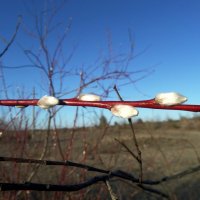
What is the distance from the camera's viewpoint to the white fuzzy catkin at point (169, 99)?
51cm

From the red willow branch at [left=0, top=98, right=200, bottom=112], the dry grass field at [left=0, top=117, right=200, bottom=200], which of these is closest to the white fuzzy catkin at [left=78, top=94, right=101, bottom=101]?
the red willow branch at [left=0, top=98, right=200, bottom=112]

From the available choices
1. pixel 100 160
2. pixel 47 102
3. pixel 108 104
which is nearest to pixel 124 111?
pixel 108 104

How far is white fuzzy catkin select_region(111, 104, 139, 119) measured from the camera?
53 centimetres

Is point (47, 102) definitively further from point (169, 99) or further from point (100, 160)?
point (100, 160)

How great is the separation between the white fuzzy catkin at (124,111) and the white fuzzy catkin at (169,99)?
36mm

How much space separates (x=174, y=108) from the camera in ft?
1.68

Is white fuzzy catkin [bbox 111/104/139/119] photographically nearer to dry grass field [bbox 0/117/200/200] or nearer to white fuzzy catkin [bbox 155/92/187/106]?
white fuzzy catkin [bbox 155/92/187/106]

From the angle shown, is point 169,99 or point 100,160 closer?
point 169,99

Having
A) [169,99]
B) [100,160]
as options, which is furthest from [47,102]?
[100,160]

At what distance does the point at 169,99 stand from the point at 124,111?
6 cm

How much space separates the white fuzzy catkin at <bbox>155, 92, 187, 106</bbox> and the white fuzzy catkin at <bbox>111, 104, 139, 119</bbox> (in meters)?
0.04

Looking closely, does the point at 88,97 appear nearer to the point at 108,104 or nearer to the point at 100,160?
the point at 108,104

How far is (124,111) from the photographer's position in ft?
1.76

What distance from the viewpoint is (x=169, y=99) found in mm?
515
